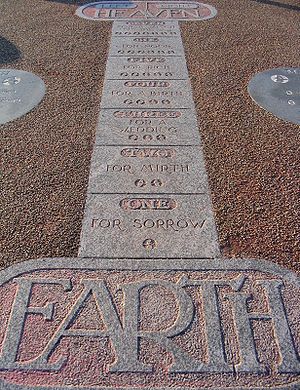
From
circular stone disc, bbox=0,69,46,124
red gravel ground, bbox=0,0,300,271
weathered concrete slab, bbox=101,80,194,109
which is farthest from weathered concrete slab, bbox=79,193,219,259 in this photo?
circular stone disc, bbox=0,69,46,124

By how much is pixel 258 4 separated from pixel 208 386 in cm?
894

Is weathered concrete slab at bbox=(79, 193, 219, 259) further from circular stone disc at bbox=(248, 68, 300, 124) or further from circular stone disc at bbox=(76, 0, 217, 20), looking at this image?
circular stone disc at bbox=(76, 0, 217, 20)

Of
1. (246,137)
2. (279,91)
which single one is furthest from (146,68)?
(246,137)

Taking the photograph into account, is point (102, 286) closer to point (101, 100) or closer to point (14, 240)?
point (14, 240)

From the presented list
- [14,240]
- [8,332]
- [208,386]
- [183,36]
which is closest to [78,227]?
[14,240]

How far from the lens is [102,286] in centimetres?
384

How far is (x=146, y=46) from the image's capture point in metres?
8.16

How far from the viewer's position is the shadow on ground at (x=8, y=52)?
7.71 metres

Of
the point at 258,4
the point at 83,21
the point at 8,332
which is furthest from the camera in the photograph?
the point at 258,4

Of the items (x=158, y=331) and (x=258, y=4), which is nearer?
(x=158, y=331)

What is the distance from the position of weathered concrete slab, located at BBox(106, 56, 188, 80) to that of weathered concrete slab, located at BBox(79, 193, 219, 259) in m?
2.90

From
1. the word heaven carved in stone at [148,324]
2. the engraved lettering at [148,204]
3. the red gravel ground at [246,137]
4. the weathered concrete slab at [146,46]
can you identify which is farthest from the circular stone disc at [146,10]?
the word heaven carved in stone at [148,324]

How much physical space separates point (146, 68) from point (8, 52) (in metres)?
2.35

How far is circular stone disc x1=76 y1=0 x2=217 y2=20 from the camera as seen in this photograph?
9.48 meters
